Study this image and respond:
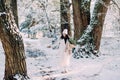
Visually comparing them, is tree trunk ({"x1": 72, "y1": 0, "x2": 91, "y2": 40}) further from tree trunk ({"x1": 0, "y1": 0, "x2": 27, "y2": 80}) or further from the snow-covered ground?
tree trunk ({"x1": 0, "y1": 0, "x2": 27, "y2": 80})

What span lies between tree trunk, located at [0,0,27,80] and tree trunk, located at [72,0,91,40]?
7.07 m

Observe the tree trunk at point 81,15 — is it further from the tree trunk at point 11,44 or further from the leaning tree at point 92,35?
the tree trunk at point 11,44

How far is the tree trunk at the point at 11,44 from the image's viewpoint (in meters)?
9.12

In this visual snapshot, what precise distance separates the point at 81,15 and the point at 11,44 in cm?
744

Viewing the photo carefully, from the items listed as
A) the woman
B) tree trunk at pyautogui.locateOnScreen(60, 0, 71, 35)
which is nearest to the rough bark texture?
the woman

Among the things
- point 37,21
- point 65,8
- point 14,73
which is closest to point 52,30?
point 37,21

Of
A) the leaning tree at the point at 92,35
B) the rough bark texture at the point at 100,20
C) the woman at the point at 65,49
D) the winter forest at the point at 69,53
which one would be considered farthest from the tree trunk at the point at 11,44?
the rough bark texture at the point at 100,20

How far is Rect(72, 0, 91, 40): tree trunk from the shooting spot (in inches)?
623

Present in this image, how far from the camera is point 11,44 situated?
9219 mm

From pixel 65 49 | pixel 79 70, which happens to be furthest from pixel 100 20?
pixel 79 70

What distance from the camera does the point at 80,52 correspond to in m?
15.3

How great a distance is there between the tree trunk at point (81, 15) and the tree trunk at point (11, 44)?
7067mm

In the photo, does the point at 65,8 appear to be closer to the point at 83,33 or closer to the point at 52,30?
the point at 83,33

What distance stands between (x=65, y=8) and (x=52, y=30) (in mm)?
8803
